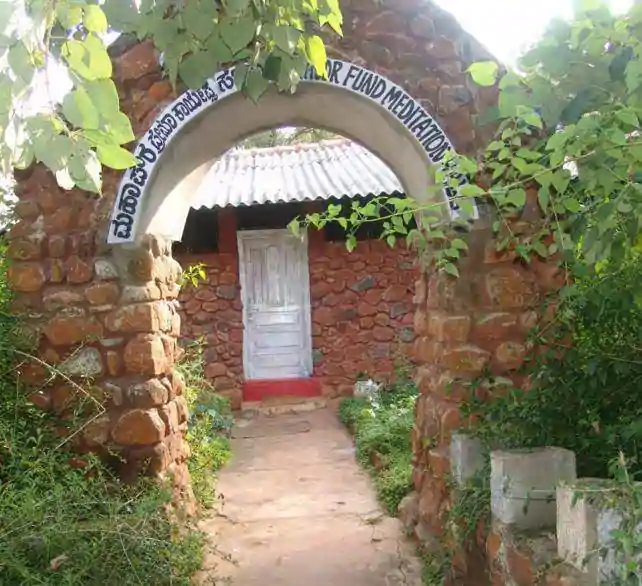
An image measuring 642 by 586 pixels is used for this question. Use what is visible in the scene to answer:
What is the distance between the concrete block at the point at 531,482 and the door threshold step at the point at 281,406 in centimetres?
570

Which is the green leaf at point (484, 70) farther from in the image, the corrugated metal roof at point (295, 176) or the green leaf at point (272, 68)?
the corrugated metal roof at point (295, 176)

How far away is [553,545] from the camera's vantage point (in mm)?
2393

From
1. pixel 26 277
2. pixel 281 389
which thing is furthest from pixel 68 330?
pixel 281 389

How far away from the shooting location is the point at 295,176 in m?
A: 8.77

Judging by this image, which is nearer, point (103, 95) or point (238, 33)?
point (103, 95)

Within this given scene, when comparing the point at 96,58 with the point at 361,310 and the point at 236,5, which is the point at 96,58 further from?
the point at 361,310

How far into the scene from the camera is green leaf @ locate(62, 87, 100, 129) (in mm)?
1368

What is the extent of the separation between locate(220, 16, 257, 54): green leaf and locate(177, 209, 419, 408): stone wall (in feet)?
22.0

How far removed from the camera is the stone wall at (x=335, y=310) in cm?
842

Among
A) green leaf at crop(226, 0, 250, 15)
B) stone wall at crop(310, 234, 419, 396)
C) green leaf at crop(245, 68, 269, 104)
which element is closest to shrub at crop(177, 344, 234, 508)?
stone wall at crop(310, 234, 419, 396)

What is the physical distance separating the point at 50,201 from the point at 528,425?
2.74m

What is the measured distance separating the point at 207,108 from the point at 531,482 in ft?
7.99

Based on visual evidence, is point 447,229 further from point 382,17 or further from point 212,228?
point 212,228

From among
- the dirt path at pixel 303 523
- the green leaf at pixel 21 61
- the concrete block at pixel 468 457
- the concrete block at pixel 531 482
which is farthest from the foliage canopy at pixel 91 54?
the dirt path at pixel 303 523
